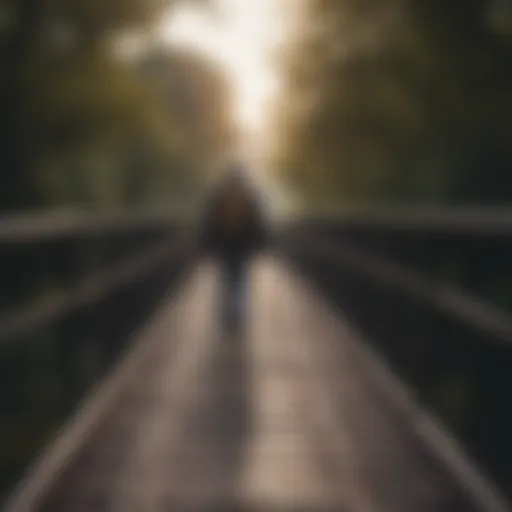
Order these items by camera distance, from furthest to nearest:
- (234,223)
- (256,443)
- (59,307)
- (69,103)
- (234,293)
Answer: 1. (69,103)
2. (234,293)
3. (234,223)
4. (256,443)
5. (59,307)

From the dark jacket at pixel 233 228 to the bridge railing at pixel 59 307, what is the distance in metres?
1.00

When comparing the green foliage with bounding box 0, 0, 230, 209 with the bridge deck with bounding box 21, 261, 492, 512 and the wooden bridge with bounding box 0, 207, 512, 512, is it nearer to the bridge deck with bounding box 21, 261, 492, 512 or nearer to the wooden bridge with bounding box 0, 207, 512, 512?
the wooden bridge with bounding box 0, 207, 512, 512

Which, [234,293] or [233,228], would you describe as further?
[234,293]

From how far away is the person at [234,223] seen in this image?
883 cm

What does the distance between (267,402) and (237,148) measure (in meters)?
13.9

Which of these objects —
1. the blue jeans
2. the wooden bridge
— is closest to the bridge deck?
the wooden bridge

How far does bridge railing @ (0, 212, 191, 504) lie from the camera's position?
3750 millimetres

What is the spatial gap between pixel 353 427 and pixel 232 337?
14.1 ft

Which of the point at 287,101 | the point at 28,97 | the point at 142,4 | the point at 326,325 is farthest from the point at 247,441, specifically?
the point at 287,101

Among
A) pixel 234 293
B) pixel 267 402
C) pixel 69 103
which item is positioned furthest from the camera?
pixel 69 103

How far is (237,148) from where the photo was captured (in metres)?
19.8

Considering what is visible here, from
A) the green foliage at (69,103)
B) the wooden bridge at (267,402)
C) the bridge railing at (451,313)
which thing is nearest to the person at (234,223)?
the wooden bridge at (267,402)

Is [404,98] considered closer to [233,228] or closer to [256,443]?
[233,228]

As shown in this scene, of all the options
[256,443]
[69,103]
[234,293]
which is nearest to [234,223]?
[234,293]
